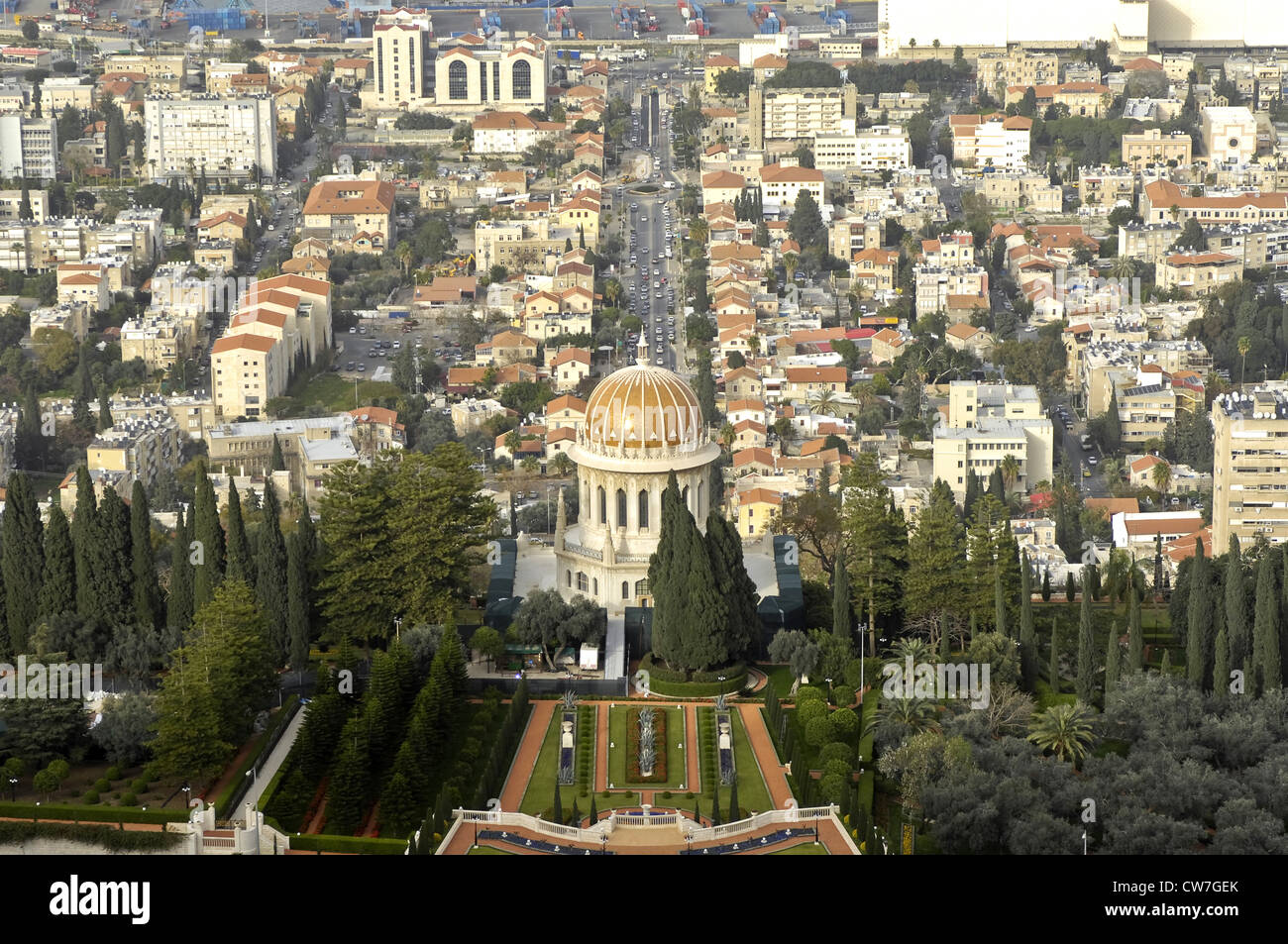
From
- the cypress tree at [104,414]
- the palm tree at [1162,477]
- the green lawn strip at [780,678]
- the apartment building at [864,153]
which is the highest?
the apartment building at [864,153]

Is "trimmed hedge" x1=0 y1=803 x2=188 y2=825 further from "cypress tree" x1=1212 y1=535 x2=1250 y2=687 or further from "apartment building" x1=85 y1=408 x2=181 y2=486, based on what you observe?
"apartment building" x1=85 y1=408 x2=181 y2=486

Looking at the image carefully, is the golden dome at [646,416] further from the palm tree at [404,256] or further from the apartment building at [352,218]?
the apartment building at [352,218]

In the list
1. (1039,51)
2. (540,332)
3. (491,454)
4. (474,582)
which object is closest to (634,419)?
(474,582)

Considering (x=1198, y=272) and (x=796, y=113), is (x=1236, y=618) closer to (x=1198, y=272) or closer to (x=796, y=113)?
(x=1198, y=272)

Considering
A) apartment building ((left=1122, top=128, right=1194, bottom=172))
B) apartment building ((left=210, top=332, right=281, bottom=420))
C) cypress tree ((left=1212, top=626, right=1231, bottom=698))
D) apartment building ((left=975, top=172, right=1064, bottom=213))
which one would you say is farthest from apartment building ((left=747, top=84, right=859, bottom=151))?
cypress tree ((left=1212, top=626, right=1231, bottom=698))

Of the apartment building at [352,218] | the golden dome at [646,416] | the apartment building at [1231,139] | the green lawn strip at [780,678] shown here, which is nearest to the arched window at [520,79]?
the apartment building at [352,218]

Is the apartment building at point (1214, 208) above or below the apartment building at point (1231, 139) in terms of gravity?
below
